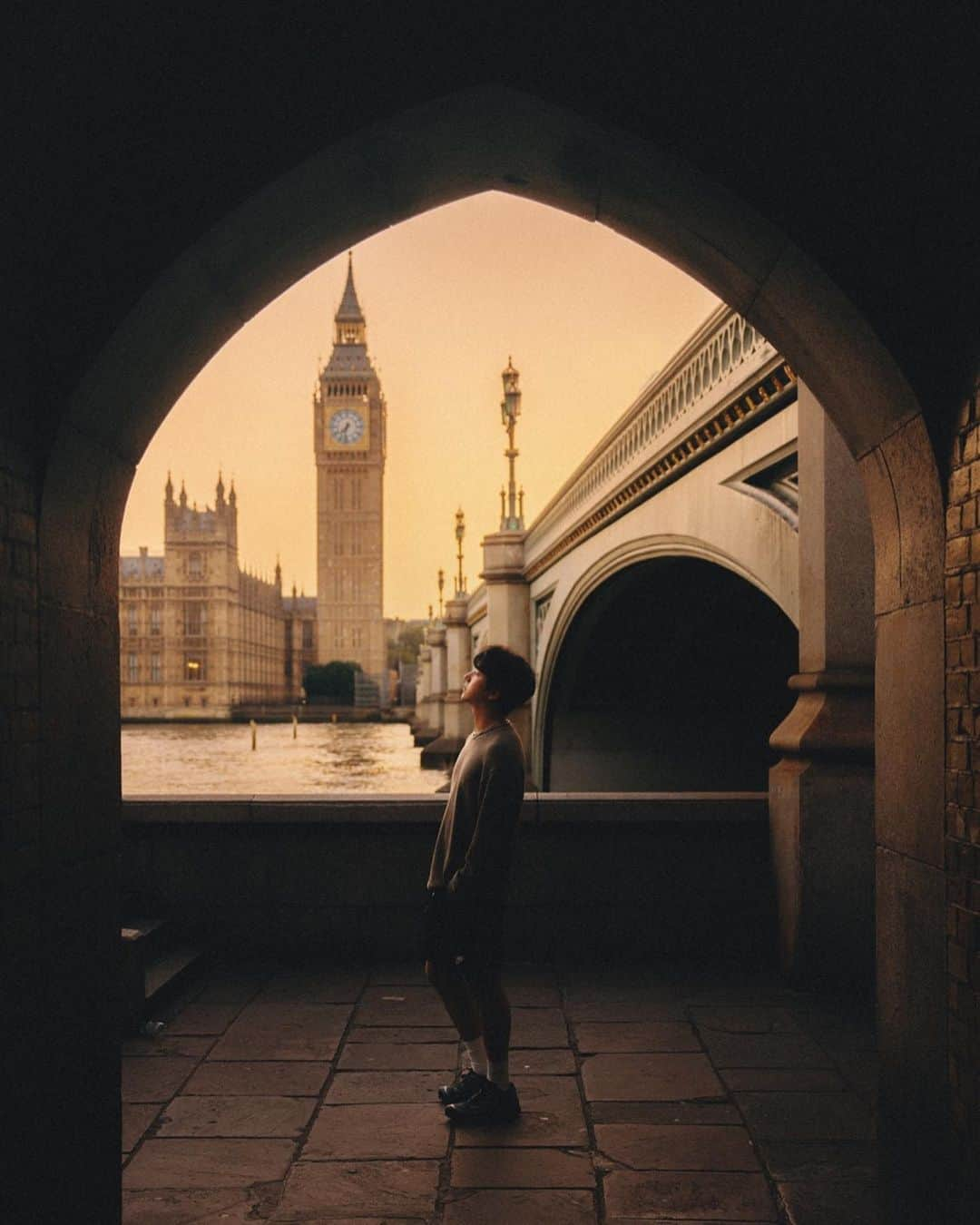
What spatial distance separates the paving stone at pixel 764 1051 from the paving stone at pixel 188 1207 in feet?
6.10

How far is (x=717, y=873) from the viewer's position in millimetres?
5785

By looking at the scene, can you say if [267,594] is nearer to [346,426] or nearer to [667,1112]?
[346,426]

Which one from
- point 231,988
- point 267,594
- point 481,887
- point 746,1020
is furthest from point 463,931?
point 267,594

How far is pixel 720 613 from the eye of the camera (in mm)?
15234

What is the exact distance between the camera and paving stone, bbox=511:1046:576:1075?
4.13 m

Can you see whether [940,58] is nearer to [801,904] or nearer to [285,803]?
[801,904]

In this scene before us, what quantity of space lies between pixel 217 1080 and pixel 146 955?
4.40 ft

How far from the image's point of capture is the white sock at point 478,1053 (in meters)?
3.69

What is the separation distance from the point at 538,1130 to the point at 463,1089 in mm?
275

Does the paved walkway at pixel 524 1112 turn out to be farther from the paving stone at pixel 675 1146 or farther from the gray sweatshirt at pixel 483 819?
the gray sweatshirt at pixel 483 819

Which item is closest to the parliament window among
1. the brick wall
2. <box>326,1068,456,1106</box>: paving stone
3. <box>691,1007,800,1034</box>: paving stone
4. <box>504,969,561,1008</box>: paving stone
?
<box>504,969,561,1008</box>: paving stone

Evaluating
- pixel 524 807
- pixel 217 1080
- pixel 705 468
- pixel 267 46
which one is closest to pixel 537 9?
pixel 267 46

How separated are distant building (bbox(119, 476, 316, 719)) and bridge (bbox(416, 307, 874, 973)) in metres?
73.8

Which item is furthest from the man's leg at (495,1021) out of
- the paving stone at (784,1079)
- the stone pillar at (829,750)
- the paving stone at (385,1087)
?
the stone pillar at (829,750)
